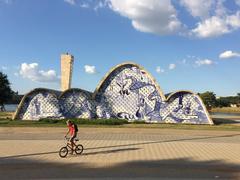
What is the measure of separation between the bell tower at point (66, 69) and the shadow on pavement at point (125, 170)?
3288 cm

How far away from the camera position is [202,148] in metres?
20.4

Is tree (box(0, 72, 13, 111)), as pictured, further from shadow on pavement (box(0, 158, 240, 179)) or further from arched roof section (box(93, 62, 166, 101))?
shadow on pavement (box(0, 158, 240, 179))

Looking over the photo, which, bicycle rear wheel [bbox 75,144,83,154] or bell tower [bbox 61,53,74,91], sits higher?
bell tower [bbox 61,53,74,91]

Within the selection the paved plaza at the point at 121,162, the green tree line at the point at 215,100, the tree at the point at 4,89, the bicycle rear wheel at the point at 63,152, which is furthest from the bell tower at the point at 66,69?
the green tree line at the point at 215,100

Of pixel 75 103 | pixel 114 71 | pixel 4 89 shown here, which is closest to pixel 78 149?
pixel 75 103

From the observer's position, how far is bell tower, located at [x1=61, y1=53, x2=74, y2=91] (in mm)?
48156

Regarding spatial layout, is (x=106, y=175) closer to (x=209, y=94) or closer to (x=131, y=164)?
(x=131, y=164)

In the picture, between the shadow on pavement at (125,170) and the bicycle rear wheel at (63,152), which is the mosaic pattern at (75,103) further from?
the shadow on pavement at (125,170)

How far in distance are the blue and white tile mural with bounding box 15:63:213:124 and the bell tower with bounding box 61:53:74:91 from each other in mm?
2862

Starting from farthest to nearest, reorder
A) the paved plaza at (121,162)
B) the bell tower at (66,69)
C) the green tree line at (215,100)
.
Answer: the green tree line at (215,100) → the bell tower at (66,69) → the paved plaza at (121,162)

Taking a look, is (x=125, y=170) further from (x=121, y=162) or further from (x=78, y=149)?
(x=78, y=149)

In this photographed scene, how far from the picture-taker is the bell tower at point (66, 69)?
48.2m

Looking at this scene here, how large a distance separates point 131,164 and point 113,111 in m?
30.4

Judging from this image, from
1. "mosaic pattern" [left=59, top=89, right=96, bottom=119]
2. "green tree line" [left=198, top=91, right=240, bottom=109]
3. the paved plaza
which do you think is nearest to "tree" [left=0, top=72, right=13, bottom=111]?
"mosaic pattern" [left=59, top=89, right=96, bottom=119]
